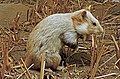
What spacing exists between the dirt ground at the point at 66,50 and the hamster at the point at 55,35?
0.12 m

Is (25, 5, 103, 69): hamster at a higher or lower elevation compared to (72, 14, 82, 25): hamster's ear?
lower

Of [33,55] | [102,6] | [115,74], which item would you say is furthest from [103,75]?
[102,6]

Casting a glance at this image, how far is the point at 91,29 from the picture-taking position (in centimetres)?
392

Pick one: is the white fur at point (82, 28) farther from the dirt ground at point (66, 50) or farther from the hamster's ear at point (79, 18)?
the dirt ground at point (66, 50)

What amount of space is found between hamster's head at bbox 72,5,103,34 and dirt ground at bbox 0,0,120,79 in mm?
144

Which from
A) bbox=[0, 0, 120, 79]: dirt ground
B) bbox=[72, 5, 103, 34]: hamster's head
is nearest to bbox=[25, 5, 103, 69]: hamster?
bbox=[72, 5, 103, 34]: hamster's head

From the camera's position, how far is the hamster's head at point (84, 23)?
3.86m

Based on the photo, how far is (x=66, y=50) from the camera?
4254mm

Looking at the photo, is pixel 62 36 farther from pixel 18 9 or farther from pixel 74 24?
pixel 18 9

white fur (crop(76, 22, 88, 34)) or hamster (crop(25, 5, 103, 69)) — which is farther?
white fur (crop(76, 22, 88, 34))

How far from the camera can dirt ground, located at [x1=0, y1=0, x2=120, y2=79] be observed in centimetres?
368

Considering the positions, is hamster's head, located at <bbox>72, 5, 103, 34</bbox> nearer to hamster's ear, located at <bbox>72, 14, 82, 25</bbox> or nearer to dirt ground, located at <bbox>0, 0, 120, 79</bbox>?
hamster's ear, located at <bbox>72, 14, 82, 25</bbox>

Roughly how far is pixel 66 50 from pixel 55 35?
21.4 inches

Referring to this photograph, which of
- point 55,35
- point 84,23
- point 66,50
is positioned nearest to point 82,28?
point 84,23
